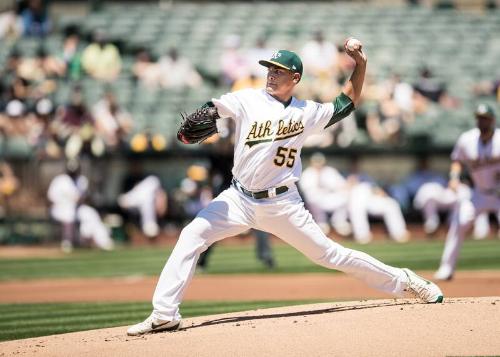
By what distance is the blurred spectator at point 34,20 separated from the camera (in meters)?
23.2

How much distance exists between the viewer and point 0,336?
765cm

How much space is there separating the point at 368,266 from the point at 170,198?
12.2m

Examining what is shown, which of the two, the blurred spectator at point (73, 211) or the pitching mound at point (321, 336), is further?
the blurred spectator at point (73, 211)

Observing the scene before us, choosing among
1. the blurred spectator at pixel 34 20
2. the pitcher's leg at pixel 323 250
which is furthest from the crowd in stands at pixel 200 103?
the pitcher's leg at pixel 323 250

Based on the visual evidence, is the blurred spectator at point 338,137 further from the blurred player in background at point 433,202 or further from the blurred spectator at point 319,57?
the blurred player in background at point 433,202

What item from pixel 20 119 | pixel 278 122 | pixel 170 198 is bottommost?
pixel 170 198

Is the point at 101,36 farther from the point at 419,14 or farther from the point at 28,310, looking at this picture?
the point at 28,310

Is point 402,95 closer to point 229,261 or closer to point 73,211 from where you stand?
point 229,261

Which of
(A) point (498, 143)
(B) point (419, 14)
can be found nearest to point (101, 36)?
(B) point (419, 14)

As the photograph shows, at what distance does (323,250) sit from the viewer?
6.74 meters

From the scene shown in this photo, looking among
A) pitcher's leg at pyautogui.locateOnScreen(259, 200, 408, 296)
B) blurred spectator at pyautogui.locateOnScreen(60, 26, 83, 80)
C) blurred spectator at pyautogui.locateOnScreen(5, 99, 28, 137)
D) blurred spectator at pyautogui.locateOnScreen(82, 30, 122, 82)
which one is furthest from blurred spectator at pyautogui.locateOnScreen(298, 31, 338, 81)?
pitcher's leg at pyautogui.locateOnScreen(259, 200, 408, 296)

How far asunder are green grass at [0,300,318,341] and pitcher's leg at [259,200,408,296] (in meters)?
1.88

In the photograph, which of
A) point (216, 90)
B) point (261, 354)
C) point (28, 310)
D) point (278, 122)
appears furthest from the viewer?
point (216, 90)

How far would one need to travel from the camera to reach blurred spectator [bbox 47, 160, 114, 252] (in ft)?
58.3
